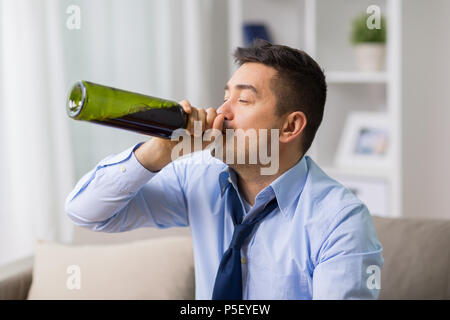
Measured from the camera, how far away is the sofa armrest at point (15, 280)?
5.72 feet

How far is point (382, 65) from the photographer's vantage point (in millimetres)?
3000

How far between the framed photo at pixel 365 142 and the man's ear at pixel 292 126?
1.75 meters

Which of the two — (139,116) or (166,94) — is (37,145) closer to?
(166,94)

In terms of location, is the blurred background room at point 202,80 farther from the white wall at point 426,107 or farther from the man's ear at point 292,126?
the man's ear at point 292,126

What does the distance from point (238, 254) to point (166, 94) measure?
1.85 meters

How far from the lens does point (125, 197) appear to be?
132cm

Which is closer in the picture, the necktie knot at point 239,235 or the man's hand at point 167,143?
the man's hand at point 167,143

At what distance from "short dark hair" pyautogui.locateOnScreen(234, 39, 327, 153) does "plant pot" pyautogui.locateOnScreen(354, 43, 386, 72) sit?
5.59 ft
